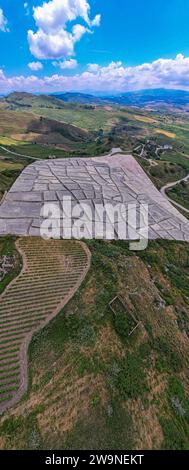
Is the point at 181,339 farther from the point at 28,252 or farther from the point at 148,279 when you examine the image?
the point at 28,252

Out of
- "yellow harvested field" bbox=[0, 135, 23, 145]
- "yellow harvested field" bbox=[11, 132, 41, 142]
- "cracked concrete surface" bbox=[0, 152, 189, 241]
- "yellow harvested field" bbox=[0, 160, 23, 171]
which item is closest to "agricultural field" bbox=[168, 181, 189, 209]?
"cracked concrete surface" bbox=[0, 152, 189, 241]

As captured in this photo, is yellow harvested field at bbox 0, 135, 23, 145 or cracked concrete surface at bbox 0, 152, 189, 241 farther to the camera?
yellow harvested field at bbox 0, 135, 23, 145

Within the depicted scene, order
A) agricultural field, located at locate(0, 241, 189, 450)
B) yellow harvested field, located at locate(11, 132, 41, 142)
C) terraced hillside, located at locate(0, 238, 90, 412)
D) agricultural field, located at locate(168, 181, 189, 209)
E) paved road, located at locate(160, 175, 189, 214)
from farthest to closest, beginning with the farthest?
yellow harvested field, located at locate(11, 132, 41, 142) → agricultural field, located at locate(168, 181, 189, 209) → paved road, located at locate(160, 175, 189, 214) → terraced hillside, located at locate(0, 238, 90, 412) → agricultural field, located at locate(0, 241, 189, 450)

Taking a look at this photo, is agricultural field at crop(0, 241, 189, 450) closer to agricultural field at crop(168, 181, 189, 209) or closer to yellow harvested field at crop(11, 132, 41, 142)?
agricultural field at crop(168, 181, 189, 209)

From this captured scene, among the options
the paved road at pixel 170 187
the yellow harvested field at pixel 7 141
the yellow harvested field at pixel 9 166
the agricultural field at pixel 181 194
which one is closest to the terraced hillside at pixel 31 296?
the yellow harvested field at pixel 9 166

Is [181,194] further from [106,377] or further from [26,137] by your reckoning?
[26,137]

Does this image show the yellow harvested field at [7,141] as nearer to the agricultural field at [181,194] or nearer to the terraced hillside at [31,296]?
the agricultural field at [181,194]
